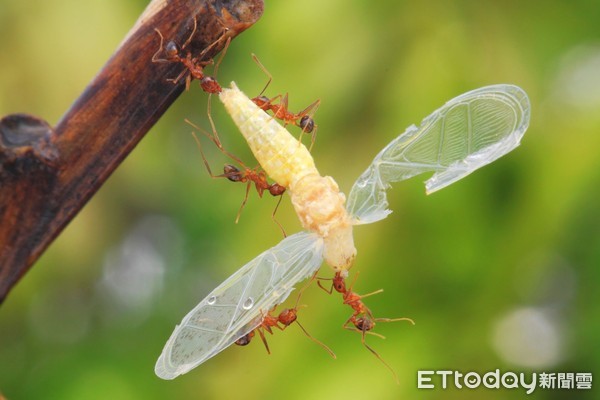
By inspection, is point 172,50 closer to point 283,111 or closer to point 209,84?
point 209,84

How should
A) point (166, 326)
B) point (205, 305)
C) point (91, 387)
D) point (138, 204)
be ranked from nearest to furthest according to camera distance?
1. point (205, 305)
2. point (91, 387)
3. point (166, 326)
4. point (138, 204)

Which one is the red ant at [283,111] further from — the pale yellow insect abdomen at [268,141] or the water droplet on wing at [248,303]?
the water droplet on wing at [248,303]

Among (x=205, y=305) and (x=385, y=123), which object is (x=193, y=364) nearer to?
(x=205, y=305)

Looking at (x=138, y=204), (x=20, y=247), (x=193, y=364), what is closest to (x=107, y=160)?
(x=20, y=247)

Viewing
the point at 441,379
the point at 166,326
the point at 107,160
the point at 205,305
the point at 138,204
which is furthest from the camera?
the point at 138,204

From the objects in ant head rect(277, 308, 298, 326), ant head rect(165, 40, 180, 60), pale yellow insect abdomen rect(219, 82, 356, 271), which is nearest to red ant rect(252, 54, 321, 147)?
pale yellow insect abdomen rect(219, 82, 356, 271)

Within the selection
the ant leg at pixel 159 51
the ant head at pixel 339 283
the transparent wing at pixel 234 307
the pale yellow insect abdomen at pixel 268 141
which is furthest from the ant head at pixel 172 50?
the ant head at pixel 339 283

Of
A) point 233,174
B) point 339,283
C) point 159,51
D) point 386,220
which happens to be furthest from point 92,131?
point 386,220

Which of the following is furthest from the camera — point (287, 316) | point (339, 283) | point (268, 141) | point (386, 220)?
point (386, 220)
